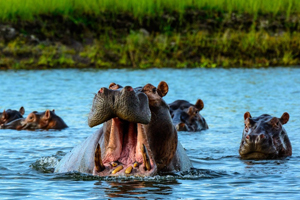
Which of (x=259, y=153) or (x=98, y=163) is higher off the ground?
(x=98, y=163)

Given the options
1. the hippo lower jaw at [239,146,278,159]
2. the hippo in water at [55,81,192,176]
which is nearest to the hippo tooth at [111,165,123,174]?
the hippo in water at [55,81,192,176]

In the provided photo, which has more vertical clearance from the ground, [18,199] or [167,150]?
[167,150]

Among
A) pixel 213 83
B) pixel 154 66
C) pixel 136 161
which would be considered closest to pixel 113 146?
pixel 136 161

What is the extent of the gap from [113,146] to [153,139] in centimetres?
40

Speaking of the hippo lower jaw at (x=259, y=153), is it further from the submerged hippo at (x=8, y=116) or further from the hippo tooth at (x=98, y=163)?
the submerged hippo at (x=8, y=116)

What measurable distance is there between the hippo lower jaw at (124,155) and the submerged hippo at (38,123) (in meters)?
7.04

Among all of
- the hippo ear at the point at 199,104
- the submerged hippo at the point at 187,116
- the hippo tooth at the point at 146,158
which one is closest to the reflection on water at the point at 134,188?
the hippo tooth at the point at 146,158

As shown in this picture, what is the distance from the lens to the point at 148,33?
1353 inches

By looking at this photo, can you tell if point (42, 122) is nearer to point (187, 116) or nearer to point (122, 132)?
point (187, 116)

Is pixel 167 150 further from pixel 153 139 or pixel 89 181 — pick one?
pixel 89 181

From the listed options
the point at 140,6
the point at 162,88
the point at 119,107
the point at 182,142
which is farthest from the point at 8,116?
the point at 140,6

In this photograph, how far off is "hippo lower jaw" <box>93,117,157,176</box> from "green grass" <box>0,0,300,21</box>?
28.5 meters

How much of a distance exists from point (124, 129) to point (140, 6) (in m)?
30.4

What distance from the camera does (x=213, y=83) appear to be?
22.5 metres
